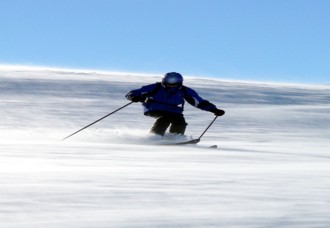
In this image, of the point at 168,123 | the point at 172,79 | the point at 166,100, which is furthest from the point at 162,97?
the point at 168,123

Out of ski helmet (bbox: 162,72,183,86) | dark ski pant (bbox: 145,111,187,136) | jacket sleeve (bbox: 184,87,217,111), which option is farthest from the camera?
jacket sleeve (bbox: 184,87,217,111)

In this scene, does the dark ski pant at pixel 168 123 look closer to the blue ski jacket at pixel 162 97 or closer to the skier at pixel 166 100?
the skier at pixel 166 100

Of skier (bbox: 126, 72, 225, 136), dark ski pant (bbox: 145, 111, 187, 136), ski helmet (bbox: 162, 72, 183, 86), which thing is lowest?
dark ski pant (bbox: 145, 111, 187, 136)

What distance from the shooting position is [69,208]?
7.86 ft

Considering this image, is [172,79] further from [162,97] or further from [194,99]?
[194,99]

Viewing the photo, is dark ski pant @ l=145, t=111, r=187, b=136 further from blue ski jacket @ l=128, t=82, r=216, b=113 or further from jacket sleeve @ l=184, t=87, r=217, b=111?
jacket sleeve @ l=184, t=87, r=217, b=111

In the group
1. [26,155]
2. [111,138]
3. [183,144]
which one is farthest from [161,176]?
[111,138]

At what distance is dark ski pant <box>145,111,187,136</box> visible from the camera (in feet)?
32.3

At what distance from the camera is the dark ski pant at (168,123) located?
387 inches

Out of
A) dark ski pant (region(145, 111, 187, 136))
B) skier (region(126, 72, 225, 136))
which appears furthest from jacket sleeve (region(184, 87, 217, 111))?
dark ski pant (region(145, 111, 187, 136))

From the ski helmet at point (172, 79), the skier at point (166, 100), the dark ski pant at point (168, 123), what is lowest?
the dark ski pant at point (168, 123)

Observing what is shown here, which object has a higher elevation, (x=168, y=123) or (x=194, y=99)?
(x=194, y=99)

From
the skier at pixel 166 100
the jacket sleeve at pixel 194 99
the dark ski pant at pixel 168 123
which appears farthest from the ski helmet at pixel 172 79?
the dark ski pant at pixel 168 123

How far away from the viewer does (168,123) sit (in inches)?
389
